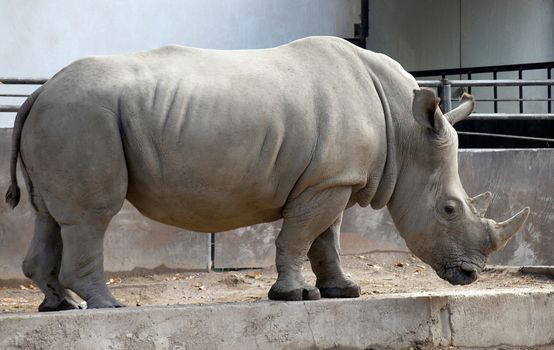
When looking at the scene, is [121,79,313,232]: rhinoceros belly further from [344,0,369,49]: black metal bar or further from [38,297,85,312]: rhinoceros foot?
[344,0,369,49]: black metal bar

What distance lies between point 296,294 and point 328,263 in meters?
0.66

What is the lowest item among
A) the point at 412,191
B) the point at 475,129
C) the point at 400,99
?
the point at 475,129

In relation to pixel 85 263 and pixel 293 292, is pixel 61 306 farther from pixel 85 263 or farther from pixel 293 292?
pixel 293 292

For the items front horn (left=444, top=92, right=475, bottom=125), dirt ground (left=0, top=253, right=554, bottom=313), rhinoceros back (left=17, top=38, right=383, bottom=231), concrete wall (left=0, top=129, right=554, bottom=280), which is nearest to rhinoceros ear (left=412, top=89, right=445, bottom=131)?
rhinoceros back (left=17, top=38, right=383, bottom=231)

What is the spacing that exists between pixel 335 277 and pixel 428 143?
105 cm

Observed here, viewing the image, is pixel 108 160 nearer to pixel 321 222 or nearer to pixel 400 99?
pixel 321 222

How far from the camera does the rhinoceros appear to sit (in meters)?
7.12

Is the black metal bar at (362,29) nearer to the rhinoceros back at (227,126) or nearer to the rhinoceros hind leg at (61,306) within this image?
the rhinoceros back at (227,126)

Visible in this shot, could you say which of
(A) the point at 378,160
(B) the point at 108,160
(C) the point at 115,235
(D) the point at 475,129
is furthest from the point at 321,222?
(D) the point at 475,129

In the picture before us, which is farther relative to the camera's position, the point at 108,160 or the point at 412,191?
the point at 412,191

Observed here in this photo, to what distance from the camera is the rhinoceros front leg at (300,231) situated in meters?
7.61

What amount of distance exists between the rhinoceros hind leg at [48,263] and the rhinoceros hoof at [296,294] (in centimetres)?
118

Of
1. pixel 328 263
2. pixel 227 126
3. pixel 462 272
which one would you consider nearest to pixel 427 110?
pixel 462 272

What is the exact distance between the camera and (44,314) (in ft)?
22.3
